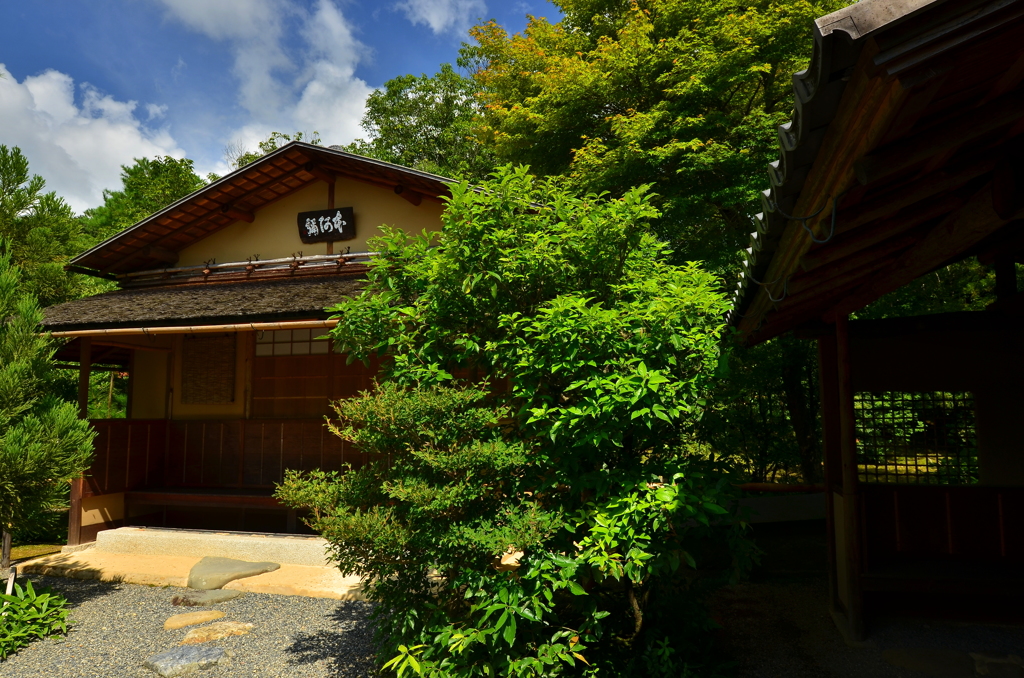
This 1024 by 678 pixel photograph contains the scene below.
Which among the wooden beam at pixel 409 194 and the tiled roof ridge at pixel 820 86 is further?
the wooden beam at pixel 409 194

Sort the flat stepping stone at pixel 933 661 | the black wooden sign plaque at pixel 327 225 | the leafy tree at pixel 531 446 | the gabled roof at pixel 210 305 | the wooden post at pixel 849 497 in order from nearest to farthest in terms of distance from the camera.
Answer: the leafy tree at pixel 531 446
the flat stepping stone at pixel 933 661
the wooden post at pixel 849 497
the gabled roof at pixel 210 305
the black wooden sign plaque at pixel 327 225

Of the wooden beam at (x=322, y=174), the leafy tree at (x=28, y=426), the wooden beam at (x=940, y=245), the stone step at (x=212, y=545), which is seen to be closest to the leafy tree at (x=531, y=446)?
the wooden beam at (x=940, y=245)

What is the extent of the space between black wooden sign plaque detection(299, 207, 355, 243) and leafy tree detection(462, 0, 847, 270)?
4.20 meters

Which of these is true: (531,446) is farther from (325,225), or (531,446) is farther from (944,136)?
(325,225)

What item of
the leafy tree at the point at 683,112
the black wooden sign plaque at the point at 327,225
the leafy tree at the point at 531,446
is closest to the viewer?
the leafy tree at the point at 531,446

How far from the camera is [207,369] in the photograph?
1032 centimetres

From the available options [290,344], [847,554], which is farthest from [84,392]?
[847,554]

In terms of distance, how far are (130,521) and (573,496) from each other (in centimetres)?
872

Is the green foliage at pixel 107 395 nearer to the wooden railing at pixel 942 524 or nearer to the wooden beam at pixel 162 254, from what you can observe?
the wooden beam at pixel 162 254

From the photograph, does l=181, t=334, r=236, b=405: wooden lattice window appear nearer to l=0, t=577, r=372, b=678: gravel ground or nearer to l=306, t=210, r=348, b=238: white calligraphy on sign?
l=306, t=210, r=348, b=238: white calligraphy on sign

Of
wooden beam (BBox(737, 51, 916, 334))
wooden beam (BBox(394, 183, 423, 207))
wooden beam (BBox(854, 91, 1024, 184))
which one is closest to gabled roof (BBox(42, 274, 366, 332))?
wooden beam (BBox(394, 183, 423, 207))

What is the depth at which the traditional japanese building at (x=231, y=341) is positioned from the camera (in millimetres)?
9250

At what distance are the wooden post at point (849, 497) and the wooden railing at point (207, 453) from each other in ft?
20.0

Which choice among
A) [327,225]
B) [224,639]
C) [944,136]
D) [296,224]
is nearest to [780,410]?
[327,225]
